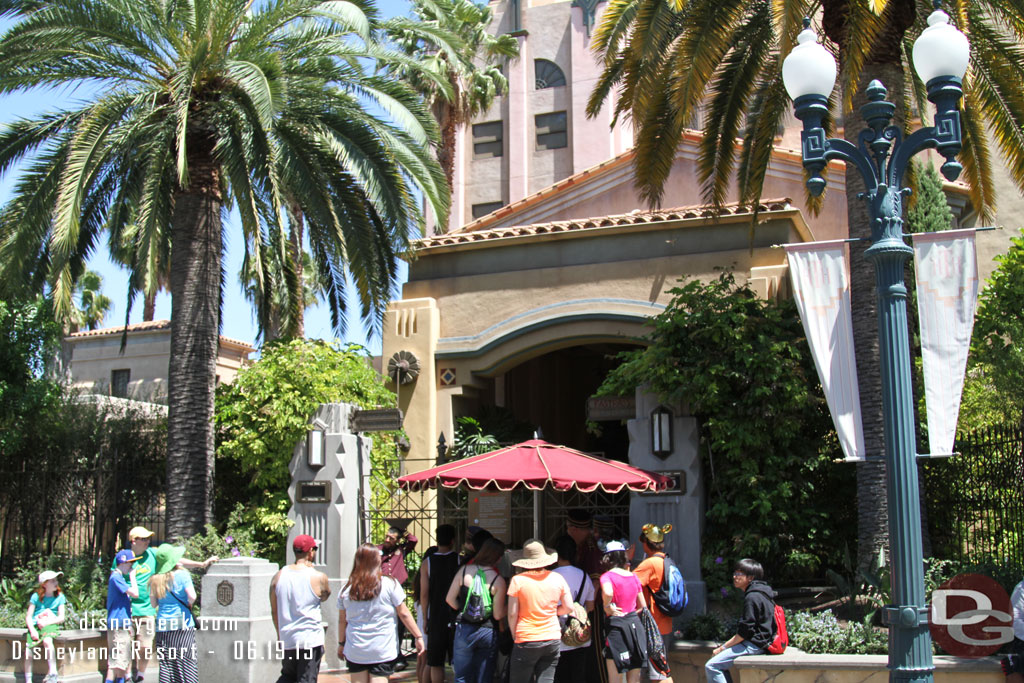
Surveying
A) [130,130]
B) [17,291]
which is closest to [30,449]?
[17,291]

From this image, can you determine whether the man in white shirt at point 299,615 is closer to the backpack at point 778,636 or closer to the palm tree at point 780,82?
the backpack at point 778,636

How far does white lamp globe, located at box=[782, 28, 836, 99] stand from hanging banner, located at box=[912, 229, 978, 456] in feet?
4.52

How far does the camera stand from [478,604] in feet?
29.1

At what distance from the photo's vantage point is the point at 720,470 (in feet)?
43.6

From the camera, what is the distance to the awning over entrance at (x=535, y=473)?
34.8ft

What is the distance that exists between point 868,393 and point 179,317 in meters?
9.38

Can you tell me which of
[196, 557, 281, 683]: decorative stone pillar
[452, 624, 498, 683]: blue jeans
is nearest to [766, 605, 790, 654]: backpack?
[452, 624, 498, 683]: blue jeans

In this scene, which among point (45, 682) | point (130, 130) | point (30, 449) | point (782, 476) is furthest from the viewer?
point (30, 449)

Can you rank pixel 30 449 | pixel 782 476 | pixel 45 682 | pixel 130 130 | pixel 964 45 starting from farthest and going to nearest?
pixel 30 449 < pixel 130 130 < pixel 782 476 < pixel 45 682 < pixel 964 45

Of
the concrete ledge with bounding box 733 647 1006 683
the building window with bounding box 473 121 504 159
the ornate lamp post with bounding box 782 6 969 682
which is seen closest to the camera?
the ornate lamp post with bounding box 782 6 969 682

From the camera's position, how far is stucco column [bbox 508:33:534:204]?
1432 inches

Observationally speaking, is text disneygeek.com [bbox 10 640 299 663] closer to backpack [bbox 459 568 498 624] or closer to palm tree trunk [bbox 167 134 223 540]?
backpack [bbox 459 568 498 624]

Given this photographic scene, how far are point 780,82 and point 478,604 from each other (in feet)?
27.5

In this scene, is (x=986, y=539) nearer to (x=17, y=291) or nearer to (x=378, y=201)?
(x=378, y=201)
